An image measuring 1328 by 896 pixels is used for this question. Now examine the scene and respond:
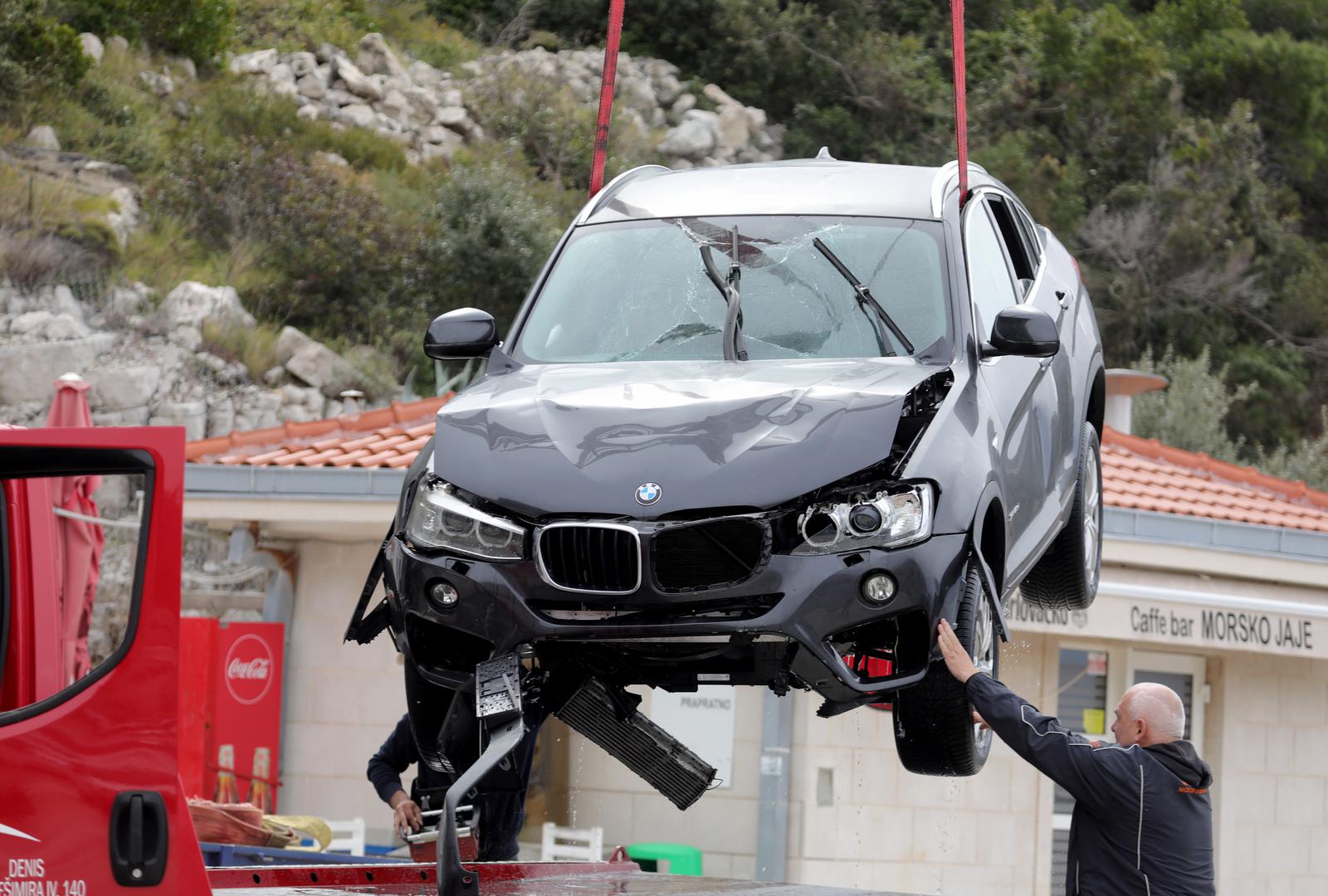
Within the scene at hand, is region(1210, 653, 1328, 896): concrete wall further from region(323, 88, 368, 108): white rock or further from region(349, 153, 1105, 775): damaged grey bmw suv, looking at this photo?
region(323, 88, 368, 108): white rock

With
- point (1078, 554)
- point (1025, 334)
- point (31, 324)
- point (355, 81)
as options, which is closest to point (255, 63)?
point (355, 81)

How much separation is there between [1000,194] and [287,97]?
1355 inches

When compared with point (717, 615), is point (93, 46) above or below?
above

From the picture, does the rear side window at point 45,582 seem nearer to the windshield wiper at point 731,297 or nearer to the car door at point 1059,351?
the windshield wiper at point 731,297

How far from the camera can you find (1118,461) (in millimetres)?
14031

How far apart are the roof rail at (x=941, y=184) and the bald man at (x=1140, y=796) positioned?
4.82 ft

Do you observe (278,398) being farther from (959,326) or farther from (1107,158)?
(959,326)

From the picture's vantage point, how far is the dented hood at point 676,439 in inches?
163

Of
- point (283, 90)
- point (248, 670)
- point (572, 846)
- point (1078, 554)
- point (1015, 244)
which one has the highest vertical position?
point (283, 90)

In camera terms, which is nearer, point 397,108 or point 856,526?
point 856,526

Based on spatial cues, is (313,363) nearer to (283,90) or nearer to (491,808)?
(283,90)

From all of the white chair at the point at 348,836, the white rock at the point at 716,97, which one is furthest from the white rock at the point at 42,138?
the white chair at the point at 348,836

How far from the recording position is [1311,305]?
40406 mm

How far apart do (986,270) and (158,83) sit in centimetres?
3515
